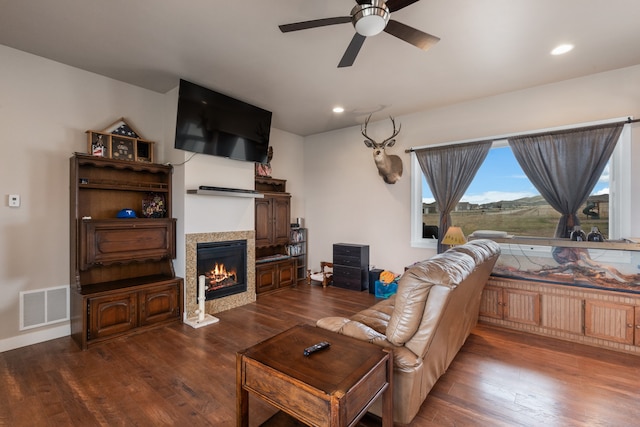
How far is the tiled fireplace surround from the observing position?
3.86 meters

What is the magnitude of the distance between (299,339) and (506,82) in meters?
4.01

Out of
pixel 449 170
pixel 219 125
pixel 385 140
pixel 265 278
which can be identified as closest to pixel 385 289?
pixel 265 278

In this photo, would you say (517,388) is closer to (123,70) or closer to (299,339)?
(299,339)

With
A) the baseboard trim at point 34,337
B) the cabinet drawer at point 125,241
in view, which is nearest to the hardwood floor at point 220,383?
the baseboard trim at point 34,337

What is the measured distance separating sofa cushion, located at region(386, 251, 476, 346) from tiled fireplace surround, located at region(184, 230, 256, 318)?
295cm

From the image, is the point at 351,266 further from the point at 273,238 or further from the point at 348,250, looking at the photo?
the point at 273,238

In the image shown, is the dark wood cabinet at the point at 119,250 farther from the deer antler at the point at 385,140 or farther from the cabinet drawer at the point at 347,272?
the deer antler at the point at 385,140

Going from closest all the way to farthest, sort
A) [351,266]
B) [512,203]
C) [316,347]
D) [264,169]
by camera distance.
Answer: [316,347], [512,203], [351,266], [264,169]

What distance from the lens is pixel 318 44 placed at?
291 cm

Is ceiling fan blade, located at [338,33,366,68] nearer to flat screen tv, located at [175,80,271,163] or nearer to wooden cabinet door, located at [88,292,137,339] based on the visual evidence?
flat screen tv, located at [175,80,271,163]

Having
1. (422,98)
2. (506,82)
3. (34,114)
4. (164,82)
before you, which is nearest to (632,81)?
(506,82)

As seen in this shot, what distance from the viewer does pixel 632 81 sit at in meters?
3.37

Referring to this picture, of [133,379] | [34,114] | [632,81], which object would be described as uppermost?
[632,81]

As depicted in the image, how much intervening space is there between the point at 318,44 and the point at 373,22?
3.60 ft
